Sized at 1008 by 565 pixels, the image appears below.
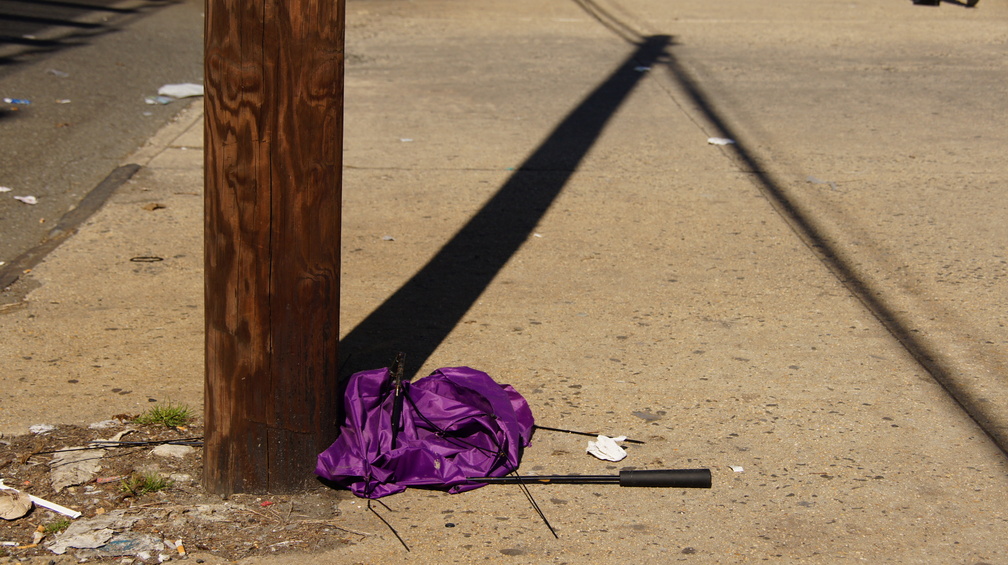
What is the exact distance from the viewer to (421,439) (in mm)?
3314

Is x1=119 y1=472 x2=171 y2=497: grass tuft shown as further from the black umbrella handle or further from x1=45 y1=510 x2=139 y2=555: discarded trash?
the black umbrella handle

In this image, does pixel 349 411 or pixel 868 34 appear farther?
pixel 868 34

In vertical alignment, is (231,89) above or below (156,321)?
above

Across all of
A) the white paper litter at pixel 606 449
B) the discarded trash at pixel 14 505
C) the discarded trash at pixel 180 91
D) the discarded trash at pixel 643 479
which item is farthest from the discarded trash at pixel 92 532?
the discarded trash at pixel 180 91

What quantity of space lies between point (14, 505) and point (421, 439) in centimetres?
126

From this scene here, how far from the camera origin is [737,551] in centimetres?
294

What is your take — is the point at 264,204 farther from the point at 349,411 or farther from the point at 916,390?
the point at 916,390

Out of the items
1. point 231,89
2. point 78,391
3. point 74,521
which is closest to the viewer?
point 231,89

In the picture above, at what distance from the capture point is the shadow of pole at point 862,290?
3.73 meters

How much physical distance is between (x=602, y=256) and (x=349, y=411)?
2.37 metres

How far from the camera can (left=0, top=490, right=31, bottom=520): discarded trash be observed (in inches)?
118

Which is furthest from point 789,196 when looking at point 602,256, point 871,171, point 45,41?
point 45,41

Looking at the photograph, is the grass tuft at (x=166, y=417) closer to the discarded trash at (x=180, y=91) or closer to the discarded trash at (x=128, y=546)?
the discarded trash at (x=128, y=546)

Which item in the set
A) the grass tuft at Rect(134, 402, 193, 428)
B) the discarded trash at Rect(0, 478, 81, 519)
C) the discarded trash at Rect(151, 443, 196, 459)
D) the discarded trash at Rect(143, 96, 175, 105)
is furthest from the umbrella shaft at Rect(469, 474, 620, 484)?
the discarded trash at Rect(143, 96, 175, 105)
